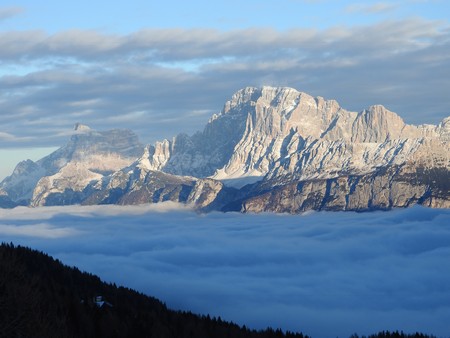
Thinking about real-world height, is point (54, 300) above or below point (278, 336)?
above

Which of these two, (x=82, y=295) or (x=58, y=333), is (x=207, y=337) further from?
(x=58, y=333)

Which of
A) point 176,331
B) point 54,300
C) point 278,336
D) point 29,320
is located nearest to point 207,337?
point 176,331

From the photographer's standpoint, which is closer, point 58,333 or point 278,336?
point 58,333

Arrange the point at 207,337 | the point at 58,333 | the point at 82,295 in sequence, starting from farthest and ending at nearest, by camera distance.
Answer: the point at 82,295 → the point at 207,337 → the point at 58,333

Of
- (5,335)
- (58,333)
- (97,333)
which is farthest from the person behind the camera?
(97,333)

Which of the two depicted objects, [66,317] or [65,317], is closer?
[65,317]

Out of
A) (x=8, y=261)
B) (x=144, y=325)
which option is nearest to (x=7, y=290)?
(x=8, y=261)

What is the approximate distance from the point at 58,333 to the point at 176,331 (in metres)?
86.0

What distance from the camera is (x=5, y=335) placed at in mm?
78250

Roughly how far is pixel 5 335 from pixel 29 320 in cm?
457

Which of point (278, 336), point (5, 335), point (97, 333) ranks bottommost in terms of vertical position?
point (278, 336)

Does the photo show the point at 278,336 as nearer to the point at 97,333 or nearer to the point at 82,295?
the point at 82,295

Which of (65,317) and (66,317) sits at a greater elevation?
(65,317)

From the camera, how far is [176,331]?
560 feet
